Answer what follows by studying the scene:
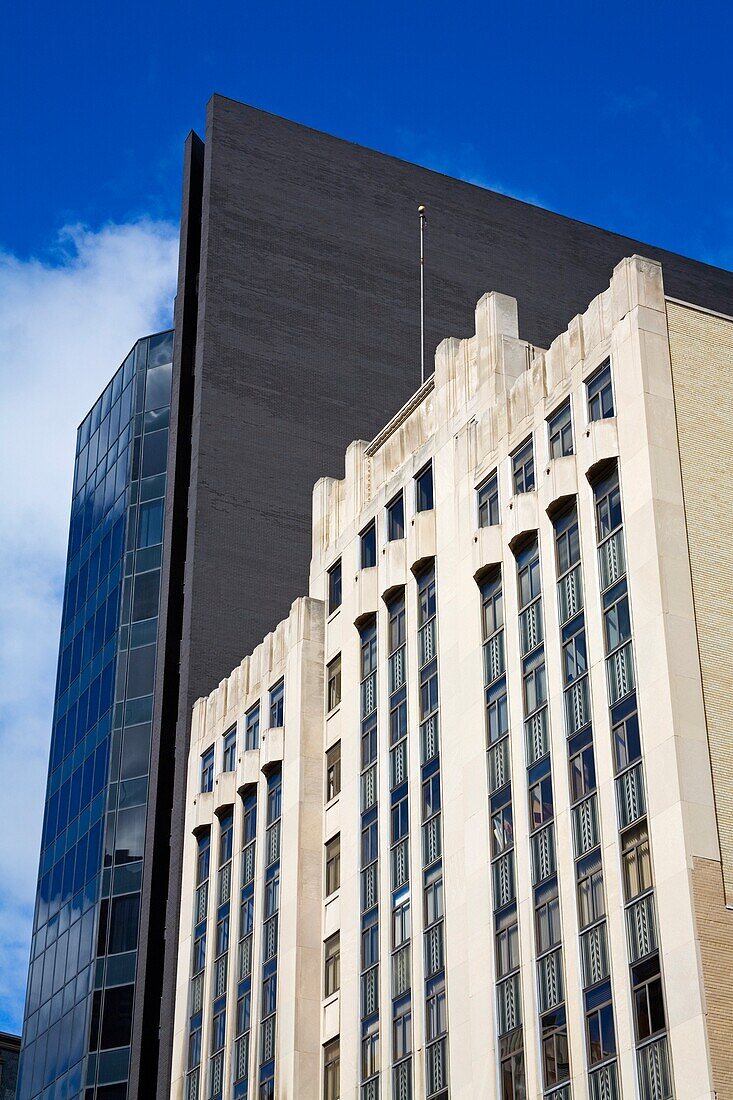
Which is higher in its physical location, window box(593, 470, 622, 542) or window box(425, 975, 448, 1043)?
window box(593, 470, 622, 542)

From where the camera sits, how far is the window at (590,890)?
1458 inches

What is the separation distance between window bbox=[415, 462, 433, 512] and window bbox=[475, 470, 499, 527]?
Result: 12.1 ft

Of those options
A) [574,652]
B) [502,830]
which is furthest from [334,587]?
[574,652]

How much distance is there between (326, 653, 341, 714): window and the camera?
5531 cm

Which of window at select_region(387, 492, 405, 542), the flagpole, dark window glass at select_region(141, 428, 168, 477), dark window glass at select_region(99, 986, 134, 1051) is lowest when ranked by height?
dark window glass at select_region(99, 986, 134, 1051)

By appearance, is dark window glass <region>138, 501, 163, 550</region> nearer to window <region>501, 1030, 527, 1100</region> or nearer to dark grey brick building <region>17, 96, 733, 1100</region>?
dark grey brick building <region>17, 96, 733, 1100</region>

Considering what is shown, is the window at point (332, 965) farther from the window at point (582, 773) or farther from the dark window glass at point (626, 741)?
the dark window glass at point (626, 741)

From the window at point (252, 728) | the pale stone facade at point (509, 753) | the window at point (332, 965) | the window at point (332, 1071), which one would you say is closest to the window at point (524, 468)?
the pale stone facade at point (509, 753)

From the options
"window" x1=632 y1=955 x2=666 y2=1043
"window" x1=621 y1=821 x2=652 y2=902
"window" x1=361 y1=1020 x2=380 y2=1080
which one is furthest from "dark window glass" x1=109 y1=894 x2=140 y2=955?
"window" x1=632 y1=955 x2=666 y2=1043

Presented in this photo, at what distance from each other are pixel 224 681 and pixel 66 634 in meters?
17.4

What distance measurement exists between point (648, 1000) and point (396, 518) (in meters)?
22.2

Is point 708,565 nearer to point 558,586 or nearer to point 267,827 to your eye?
point 558,586

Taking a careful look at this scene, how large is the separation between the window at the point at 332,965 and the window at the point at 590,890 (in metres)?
14.0

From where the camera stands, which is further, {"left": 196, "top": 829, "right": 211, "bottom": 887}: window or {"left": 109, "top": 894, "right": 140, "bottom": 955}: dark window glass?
{"left": 109, "top": 894, "right": 140, "bottom": 955}: dark window glass
